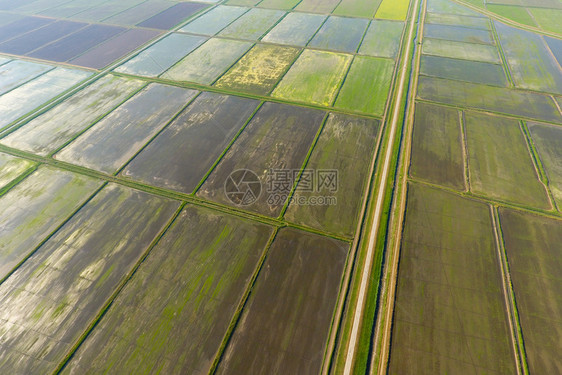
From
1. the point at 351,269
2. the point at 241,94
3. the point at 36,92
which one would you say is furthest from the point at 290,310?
the point at 36,92

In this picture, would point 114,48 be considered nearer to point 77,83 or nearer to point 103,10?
point 77,83

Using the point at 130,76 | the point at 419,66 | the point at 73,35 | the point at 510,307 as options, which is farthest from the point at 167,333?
the point at 73,35

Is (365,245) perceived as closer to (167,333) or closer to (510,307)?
(510,307)

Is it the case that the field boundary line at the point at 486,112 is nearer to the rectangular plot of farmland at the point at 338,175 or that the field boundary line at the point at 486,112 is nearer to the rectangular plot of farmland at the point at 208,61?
the rectangular plot of farmland at the point at 338,175

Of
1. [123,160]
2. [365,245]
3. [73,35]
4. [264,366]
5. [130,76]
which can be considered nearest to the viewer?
[264,366]

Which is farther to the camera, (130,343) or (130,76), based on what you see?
(130,76)

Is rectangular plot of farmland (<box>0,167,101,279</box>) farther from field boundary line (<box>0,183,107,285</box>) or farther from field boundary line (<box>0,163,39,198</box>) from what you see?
field boundary line (<box>0,163,39,198</box>)
